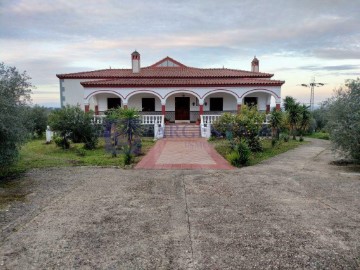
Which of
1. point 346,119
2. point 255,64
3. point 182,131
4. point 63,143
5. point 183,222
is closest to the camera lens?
point 183,222

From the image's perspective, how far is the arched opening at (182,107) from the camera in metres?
24.5

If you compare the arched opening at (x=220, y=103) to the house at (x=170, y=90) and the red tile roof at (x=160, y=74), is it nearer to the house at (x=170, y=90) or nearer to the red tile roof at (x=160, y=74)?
the house at (x=170, y=90)

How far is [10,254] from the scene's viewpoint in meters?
4.40

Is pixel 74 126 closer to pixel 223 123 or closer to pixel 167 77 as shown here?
pixel 223 123

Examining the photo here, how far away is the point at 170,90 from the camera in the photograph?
2216cm

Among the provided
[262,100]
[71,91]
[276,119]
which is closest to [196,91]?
[262,100]

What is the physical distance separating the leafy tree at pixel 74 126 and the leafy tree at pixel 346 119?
10569 mm

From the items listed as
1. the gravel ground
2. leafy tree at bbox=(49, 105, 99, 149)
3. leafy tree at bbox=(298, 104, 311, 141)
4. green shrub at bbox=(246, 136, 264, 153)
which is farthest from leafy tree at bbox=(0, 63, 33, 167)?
leafy tree at bbox=(298, 104, 311, 141)

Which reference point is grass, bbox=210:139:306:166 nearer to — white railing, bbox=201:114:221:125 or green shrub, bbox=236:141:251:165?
green shrub, bbox=236:141:251:165

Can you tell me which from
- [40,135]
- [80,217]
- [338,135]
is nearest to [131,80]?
[40,135]

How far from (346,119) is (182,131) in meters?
11.5

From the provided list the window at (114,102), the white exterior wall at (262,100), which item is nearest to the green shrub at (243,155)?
the white exterior wall at (262,100)

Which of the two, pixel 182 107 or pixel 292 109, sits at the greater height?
pixel 182 107

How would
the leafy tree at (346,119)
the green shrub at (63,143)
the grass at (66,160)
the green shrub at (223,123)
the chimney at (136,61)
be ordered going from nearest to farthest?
the leafy tree at (346,119), the grass at (66,160), the green shrub at (63,143), the green shrub at (223,123), the chimney at (136,61)
